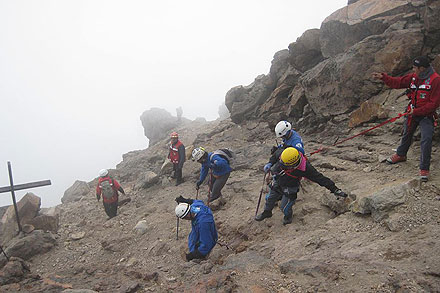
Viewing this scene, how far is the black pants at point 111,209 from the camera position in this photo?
12.7 metres

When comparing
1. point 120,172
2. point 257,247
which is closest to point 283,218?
point 257,247

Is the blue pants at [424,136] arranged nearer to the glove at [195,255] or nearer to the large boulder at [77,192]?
the glove at [195,255]

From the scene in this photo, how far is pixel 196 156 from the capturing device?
9.54 metres

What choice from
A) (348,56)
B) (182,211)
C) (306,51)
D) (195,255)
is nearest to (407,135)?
(348,56)

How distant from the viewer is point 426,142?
20.8 ft

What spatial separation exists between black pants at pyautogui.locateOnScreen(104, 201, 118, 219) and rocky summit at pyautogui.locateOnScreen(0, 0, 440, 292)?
0.34 meters

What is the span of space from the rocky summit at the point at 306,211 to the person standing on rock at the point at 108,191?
53 centimetres

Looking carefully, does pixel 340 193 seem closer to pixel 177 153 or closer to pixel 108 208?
pixel 177 153

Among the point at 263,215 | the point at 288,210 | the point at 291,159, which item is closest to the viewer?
the point at 291,159

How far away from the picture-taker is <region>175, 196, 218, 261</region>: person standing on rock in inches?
265

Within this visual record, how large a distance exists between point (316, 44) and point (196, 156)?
1040cm

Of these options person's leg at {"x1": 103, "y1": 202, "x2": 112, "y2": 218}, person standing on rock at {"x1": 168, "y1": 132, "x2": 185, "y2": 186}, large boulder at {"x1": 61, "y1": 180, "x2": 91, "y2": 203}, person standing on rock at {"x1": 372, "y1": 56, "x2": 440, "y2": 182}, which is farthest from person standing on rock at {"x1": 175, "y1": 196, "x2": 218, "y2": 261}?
large boulder at {"x1": 61, "y1": 180, "x2": 91, "y2": 203}

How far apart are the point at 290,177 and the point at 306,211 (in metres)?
1.34

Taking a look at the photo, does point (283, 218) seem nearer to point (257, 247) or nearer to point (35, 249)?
point (257, 247)
